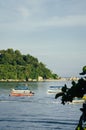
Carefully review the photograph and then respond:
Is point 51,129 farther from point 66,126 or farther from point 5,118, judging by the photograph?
point 5,118

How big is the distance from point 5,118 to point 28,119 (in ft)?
9.38

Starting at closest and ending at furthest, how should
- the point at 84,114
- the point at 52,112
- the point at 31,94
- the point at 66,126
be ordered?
1. the point at 84,114
2. the point at 66,126
3. the point at 52,112
4. the point at 31,94

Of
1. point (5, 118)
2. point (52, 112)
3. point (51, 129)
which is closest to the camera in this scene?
point (51, 129)

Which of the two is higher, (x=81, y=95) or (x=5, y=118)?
(x=81, y=95)

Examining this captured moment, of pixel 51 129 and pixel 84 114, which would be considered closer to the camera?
pixel 84 114

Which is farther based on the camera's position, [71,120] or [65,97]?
[71,120]

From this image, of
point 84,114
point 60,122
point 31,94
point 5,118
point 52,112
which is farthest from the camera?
point 31,94

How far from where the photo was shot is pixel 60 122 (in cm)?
4231

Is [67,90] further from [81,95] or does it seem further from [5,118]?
[5,118]

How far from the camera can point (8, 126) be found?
38.8m

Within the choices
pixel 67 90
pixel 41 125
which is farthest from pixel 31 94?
pixel 67 90

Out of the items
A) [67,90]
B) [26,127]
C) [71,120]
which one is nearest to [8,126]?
[26,127]

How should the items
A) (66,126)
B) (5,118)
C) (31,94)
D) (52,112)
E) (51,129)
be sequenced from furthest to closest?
(31,94) → (52,112) → (5,118) → (66,126) → (51,129)

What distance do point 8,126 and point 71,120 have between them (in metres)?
8.56
